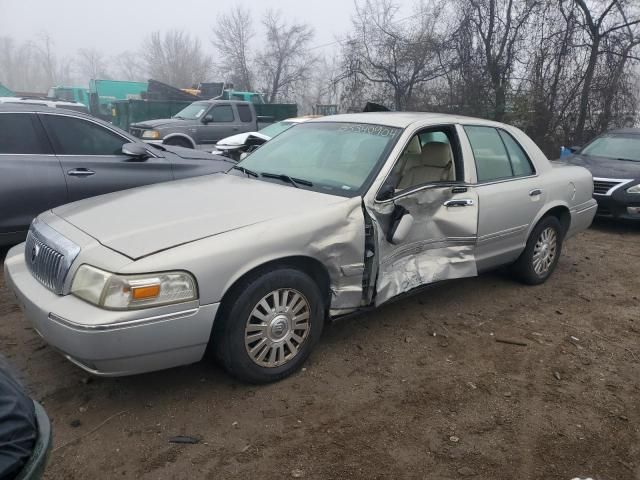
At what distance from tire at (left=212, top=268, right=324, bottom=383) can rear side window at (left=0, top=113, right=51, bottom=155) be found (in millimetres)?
3381

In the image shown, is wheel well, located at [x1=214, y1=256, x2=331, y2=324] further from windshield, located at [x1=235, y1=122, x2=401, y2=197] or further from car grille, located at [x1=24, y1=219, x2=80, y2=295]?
car grille, located at [x1=24, y1=219, x2=80, y2=295]

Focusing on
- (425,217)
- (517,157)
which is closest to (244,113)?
(517,157)

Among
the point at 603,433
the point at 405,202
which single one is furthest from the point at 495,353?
the point at 405,202

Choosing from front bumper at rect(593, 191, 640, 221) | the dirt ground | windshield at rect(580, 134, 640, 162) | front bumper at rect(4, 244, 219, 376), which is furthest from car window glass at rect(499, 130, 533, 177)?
windshield at rect(580, 134, 640, 162)

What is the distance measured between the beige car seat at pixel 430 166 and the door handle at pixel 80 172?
3.14 m

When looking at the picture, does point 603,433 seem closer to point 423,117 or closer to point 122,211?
point 423,117

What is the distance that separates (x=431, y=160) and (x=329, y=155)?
95cm

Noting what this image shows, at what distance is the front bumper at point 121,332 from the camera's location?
2.43 metres

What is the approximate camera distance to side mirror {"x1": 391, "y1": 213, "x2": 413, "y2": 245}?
3.44 metres

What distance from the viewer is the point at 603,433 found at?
9.18 ft

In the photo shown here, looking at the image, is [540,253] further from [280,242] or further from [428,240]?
[280,242]

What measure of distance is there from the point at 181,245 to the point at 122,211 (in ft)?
2.37

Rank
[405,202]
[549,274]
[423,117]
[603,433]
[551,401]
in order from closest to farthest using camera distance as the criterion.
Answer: [603,433]
[551,401]
[405,202]
[423,117]
[549,274]

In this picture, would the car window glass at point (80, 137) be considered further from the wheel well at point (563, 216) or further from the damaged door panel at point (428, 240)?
the wheel well at point (563, 216)
